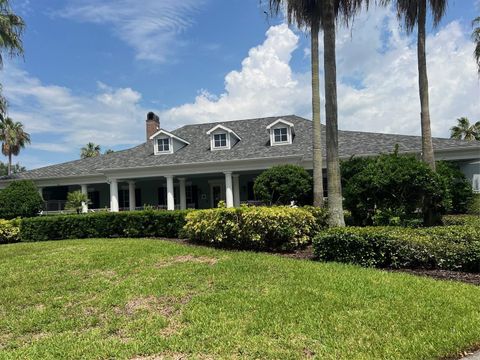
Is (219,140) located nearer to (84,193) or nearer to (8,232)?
(84,193)

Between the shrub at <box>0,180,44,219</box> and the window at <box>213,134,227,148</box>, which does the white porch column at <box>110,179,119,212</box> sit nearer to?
the shrub at <box>0,180,44,219</box>

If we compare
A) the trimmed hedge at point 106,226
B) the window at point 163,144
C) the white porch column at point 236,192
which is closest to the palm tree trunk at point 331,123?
the trimmed hedge at point 106,226

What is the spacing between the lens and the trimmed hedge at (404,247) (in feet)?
24.0

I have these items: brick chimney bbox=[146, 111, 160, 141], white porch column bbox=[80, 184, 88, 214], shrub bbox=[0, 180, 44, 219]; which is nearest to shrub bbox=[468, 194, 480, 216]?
white porch column bbox=[80, 184, 88, 214]

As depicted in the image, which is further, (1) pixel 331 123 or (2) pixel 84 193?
(2) pixel 84 193

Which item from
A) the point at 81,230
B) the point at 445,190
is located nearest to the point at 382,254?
the point at 445,190

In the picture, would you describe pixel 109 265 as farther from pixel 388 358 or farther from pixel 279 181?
pixel 279 181

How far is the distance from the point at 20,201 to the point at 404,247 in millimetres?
22386

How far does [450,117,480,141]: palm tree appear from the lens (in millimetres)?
42281

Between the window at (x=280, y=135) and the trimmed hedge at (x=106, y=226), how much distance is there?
11.0 metres

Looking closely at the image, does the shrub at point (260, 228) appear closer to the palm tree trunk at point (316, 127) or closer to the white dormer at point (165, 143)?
the palm tree trunk at point (316, 127)

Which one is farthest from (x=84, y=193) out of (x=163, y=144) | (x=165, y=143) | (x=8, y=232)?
(x=8, y=232)

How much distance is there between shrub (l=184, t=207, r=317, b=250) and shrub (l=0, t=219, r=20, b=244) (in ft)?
32.2

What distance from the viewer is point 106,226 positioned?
14695 mm
